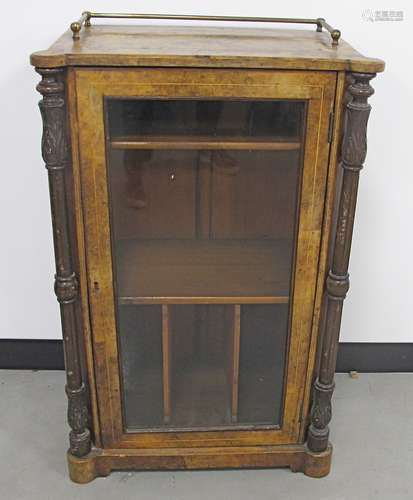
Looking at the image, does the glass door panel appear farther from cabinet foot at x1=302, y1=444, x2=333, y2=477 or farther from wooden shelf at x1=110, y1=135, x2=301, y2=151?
→ cabinet foot at x1=302, y1=444, x2=333, y2=477

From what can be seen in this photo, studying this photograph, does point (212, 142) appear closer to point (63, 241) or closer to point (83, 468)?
point (63, 241)

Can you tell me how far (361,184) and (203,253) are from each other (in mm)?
502

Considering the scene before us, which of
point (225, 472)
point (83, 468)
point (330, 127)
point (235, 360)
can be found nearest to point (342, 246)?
point (330, 127)

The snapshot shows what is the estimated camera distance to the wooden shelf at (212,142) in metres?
1.15

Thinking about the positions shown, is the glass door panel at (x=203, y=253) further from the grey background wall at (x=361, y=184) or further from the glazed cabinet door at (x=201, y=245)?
the grey background wall at (x=361, y=184)

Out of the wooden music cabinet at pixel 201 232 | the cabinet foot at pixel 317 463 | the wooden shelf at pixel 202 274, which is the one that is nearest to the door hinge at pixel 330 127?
the wooden music cabinet at pixel 201 232

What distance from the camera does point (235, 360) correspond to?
1.34 metres

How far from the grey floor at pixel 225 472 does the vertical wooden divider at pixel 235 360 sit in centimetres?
16

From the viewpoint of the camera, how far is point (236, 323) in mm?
1312

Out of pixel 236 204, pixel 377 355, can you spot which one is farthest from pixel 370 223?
pixel 236 204

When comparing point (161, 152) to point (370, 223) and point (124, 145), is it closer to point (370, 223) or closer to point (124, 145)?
point (124, 145)

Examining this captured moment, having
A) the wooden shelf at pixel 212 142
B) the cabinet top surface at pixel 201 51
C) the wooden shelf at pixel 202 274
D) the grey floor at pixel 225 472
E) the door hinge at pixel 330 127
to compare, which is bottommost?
the grey floor at pixel 225 472

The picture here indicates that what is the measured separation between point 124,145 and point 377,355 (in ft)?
3.26

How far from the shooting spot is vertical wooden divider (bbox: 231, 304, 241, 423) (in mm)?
1307
